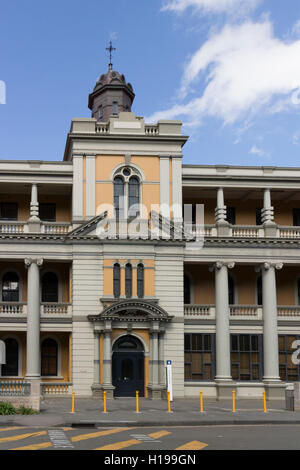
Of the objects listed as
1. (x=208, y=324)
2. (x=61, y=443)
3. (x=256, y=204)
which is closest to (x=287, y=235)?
(x=256, y=204)

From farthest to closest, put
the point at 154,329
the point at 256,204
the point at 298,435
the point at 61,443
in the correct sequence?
the point at 256,204, the point at 154,329, the point at 298,435, the point at 61,443

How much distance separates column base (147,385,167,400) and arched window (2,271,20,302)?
9.56 m

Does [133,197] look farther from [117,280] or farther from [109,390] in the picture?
[109,390]

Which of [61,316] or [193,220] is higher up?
[193,220]

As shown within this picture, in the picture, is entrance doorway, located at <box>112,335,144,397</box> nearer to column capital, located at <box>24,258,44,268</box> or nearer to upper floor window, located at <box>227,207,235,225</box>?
column capital, located at <box>24,258,44,268</box>

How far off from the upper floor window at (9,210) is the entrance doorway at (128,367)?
10.0 meters

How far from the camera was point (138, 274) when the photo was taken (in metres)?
39.7

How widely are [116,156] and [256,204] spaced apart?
31.3ft

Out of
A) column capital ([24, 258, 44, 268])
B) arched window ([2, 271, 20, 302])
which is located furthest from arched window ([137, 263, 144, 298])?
arched window ([2, 271, 20, 302])

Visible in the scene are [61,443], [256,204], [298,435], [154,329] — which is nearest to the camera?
[61,443]

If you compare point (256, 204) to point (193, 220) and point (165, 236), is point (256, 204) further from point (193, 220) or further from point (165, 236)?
point (165, 236)

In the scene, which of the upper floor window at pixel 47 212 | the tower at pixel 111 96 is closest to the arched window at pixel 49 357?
the upper floor window at pixel 47 212

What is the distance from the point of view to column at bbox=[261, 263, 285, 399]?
3988 centimetres

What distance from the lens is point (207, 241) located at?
133 feet
